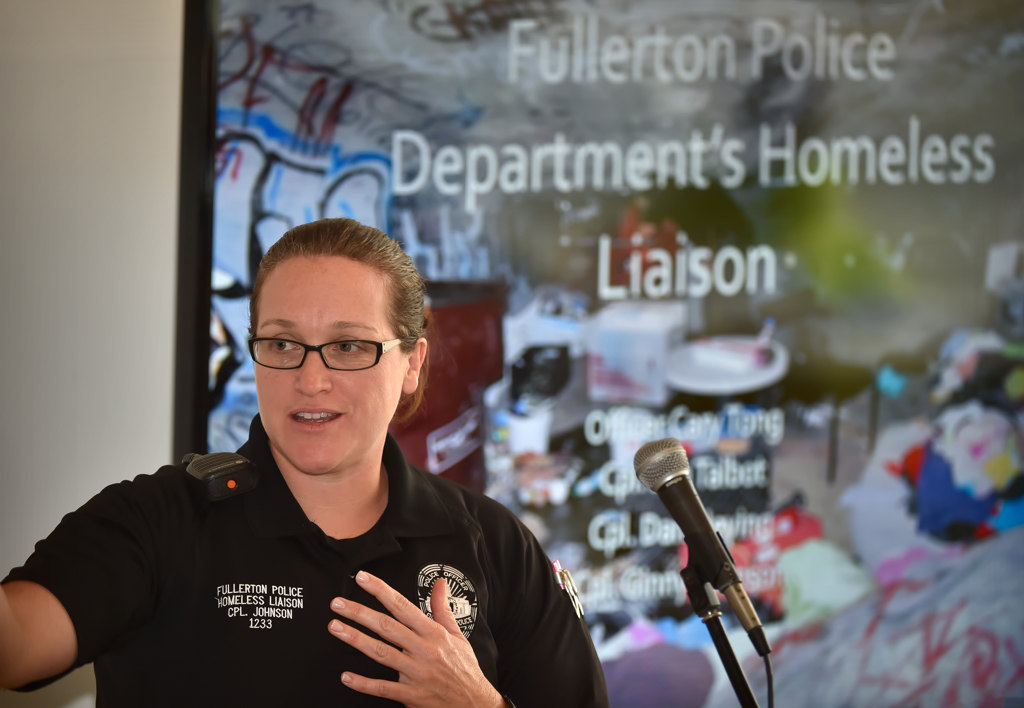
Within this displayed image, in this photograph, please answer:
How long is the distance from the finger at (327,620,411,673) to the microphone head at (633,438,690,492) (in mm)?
397

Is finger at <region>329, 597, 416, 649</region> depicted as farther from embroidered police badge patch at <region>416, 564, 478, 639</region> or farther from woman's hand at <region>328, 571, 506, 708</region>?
embroidered police badge patch at <region>416, 564, 478, 639</region>

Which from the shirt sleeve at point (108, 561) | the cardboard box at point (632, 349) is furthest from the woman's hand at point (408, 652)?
the cardboard box at point (632, 349)

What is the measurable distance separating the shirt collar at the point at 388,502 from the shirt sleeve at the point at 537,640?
12 centimetres

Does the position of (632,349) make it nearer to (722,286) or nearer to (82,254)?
(722,286)

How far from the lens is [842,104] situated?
2.62 m

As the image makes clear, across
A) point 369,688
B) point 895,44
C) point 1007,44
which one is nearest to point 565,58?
point 895,44

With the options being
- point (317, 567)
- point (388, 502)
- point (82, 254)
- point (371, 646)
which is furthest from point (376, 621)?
point (82, 254)

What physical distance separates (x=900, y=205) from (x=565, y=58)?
3.28ft

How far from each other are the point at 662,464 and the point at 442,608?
399 mm

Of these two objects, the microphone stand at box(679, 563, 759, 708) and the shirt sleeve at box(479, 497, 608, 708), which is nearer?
the microphone stand at box(679, 563, 759, 708)

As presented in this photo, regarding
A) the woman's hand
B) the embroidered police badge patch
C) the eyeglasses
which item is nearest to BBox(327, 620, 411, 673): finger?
the woman's hand

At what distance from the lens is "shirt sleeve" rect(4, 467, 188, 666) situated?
3.82 feet

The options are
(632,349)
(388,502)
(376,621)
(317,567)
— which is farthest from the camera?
(632,349)

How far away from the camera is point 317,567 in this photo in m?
1.36
